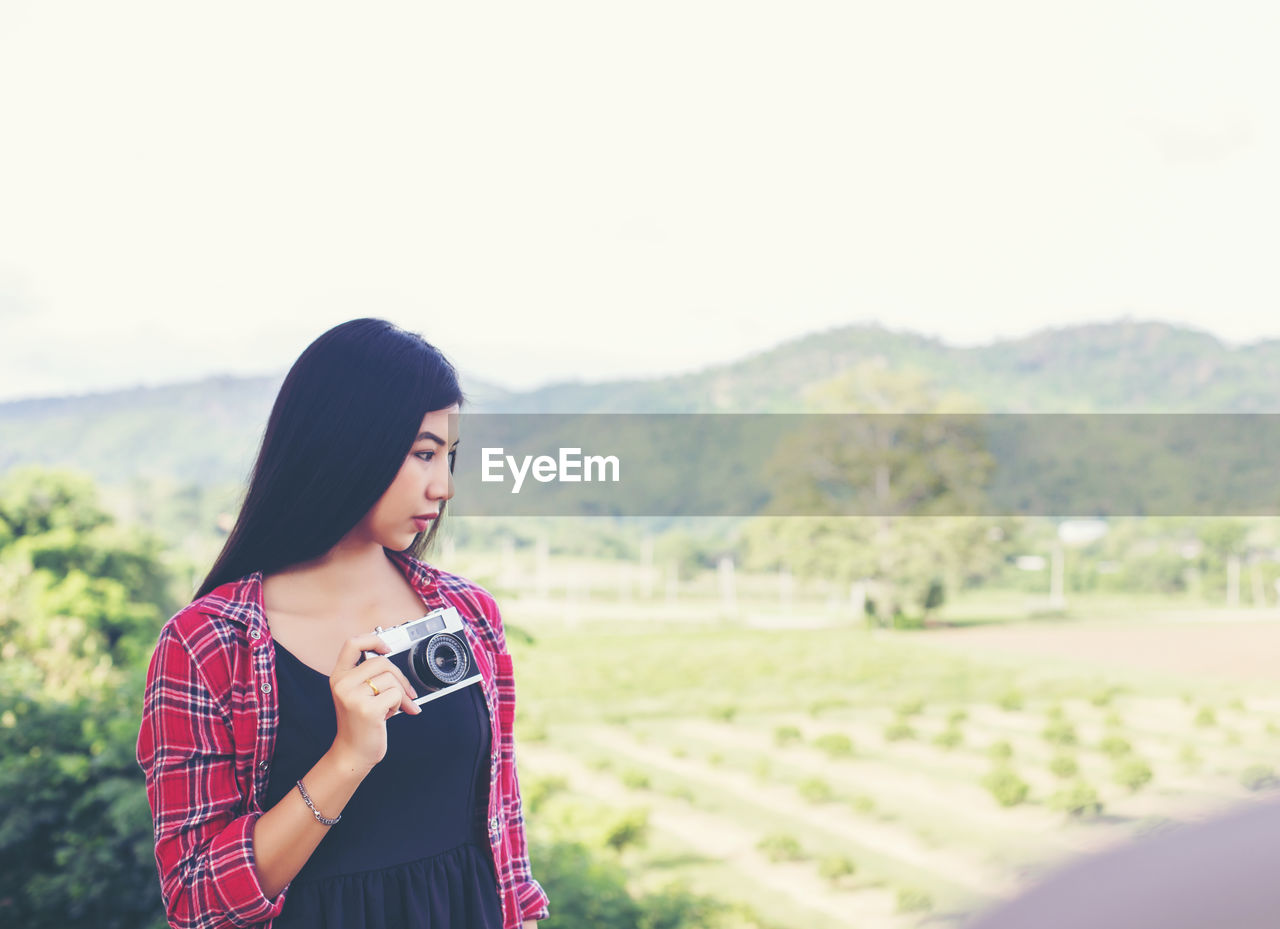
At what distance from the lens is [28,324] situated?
12039 millimetres

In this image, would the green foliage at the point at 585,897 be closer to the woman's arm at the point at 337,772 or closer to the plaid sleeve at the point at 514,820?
the plaid sleeve at the point at 514,820

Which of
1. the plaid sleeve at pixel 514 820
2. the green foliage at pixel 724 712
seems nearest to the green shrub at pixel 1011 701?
the green foliage at pixel 724 712

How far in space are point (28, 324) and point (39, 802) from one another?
11.8 m

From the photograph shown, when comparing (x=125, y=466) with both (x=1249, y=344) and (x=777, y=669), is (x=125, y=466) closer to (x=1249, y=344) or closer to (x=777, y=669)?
(x=777, y=669)

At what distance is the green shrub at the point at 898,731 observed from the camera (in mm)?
6982

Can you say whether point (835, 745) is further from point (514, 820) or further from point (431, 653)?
point (431, 653)

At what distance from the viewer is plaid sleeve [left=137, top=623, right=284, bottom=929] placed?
0.62 meters

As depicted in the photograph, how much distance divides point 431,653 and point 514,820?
22 cm

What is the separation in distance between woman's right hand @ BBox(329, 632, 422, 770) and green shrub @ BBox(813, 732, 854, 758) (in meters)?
6.49

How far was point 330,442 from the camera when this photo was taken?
2.31ft

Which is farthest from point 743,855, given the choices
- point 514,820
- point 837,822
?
point 514,820

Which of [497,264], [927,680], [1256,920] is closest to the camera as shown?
[1256,920]

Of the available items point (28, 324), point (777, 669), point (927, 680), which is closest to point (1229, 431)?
point (927, 680)

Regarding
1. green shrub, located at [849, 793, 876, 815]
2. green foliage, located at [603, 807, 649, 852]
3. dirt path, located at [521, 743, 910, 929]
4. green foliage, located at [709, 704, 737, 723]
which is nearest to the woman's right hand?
dirt path, located at [521, 743, 910, 929]
